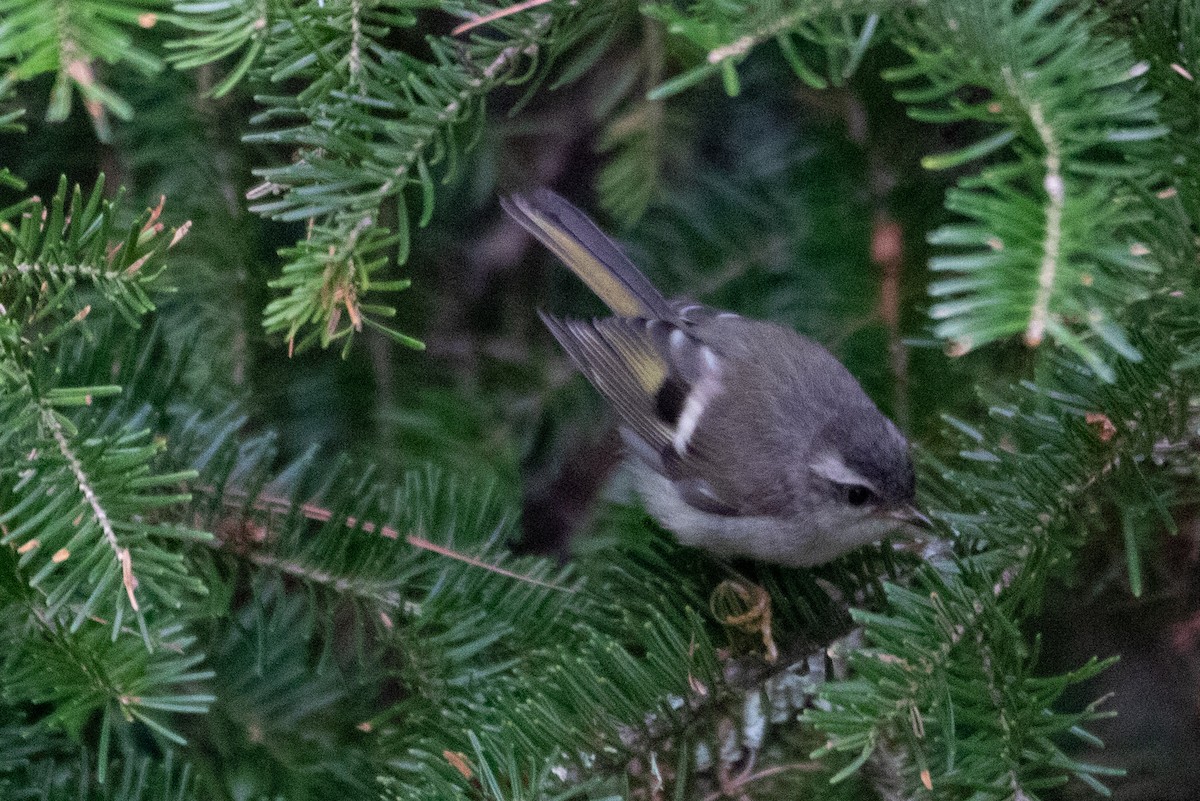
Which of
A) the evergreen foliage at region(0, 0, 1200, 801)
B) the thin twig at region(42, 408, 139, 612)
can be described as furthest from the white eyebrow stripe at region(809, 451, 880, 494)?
the thin twig at region(42, 408, 139, 612)

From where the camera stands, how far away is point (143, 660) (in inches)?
35.4

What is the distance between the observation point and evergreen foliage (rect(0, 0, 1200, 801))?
0.77 meters

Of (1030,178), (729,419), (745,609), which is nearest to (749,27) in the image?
(1030,178)

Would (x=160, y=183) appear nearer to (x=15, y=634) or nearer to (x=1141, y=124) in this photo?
(x=15, y=634)

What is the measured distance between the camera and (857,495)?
1579mm

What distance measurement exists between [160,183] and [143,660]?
0.81 metres

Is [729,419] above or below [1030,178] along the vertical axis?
below

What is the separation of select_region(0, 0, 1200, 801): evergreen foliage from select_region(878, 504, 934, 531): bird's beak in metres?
0.03

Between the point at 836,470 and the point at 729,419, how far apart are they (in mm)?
281

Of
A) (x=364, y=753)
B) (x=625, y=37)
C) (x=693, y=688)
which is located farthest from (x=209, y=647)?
(x=625, y=37)

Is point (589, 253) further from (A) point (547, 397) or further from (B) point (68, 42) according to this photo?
(B) point (68, 42)

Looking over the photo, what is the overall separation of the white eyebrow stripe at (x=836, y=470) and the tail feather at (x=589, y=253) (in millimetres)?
370

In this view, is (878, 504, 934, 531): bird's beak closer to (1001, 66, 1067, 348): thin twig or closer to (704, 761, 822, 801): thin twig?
(704, 761, 822, 801): thin twig

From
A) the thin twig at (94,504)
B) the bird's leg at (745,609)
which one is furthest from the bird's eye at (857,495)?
the thin twig at (94,504)
